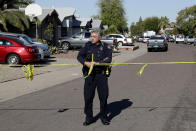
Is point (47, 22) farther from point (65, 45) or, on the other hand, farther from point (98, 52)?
point (98, 52)

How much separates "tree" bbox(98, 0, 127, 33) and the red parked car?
59880mm

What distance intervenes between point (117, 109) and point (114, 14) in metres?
70.4

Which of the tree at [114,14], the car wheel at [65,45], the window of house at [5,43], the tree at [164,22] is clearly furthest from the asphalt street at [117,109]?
the tree at [164,22]

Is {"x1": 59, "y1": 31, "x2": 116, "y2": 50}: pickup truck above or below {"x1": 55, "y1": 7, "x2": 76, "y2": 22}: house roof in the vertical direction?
below

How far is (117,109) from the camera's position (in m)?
6.53

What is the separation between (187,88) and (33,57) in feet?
27.5

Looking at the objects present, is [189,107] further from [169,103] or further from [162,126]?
[162,126]

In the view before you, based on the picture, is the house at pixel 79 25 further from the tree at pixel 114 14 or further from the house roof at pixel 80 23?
the tree at pixel 114 14

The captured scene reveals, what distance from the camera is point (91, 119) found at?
5426 millimetres

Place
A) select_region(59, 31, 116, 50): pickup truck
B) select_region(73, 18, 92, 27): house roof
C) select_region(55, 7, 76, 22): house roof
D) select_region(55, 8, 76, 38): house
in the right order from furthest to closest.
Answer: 1. select_region(73, 18, 92, 27): house roof
2. select_region(55, 7, 76, 22): house roof
3. select_region(55, 8, 76, 38): house
4. select_region(59, 31, 116, 50): pickup truck

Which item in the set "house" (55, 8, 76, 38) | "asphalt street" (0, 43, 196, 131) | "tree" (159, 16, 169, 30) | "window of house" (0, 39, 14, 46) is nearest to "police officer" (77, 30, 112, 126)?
"asphalt street" (0, 43, 196, 131)

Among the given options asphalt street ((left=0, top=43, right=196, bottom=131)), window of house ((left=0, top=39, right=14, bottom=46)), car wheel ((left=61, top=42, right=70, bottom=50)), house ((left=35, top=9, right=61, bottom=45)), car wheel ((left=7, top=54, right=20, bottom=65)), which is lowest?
asphalt street ((left=0, top=43, right=196, bottom=131))

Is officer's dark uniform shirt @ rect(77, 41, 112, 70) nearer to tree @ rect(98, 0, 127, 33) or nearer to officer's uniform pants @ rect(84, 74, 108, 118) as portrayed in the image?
officer's uniform pants @ rect(84, 74, 108, 118)

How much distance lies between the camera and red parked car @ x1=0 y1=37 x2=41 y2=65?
49.3ft
